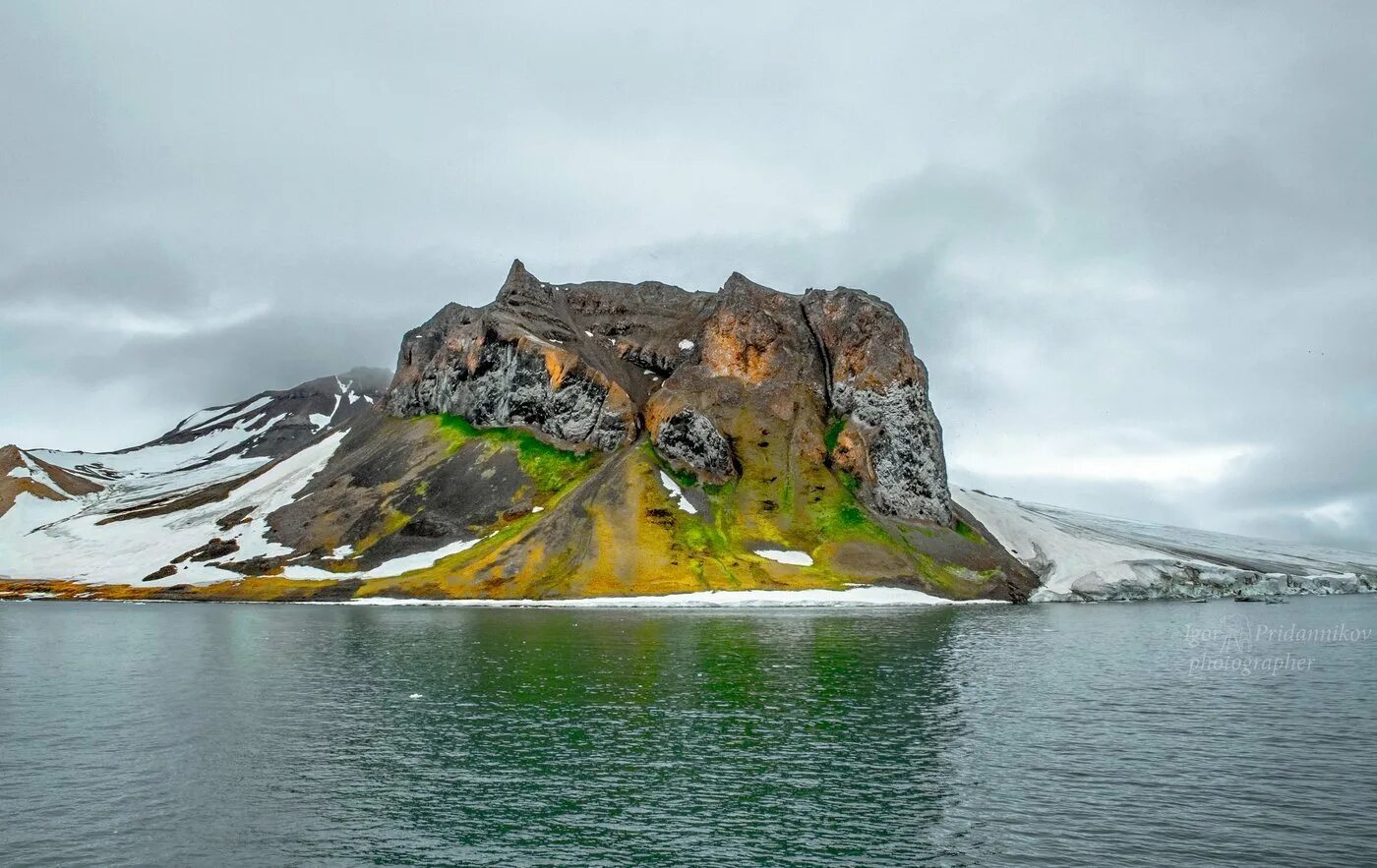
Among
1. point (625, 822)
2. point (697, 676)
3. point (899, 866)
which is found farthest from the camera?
point (697, 676)

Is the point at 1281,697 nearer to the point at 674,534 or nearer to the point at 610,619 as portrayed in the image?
the point at 610,619

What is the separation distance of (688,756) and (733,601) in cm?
11775

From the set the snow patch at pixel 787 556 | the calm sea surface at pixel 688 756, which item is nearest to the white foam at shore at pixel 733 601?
the snow patch at pixel 787 556

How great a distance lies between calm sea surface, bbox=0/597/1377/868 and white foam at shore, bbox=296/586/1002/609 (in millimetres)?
72056

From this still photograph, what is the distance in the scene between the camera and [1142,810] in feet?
110

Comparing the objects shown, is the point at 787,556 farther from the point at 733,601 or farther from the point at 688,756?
the point at 688,756

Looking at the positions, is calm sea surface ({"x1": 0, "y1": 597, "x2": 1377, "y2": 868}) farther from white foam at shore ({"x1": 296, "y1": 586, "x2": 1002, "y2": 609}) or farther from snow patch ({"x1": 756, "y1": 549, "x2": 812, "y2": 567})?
snow patch ({"x1": 756, "y1": 549, "x2": 812, "y2": 567})

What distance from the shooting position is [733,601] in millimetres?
158750

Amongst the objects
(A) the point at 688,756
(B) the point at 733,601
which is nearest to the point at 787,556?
(B) the point at 733,601

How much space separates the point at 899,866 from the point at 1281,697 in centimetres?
4402

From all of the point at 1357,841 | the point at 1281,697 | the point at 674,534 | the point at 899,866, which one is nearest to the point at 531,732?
the point at 899,866

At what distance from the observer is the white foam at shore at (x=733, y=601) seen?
15762cm

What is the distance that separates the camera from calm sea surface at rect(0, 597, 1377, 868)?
30125mm

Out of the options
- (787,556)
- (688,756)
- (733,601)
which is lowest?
(733,601)
